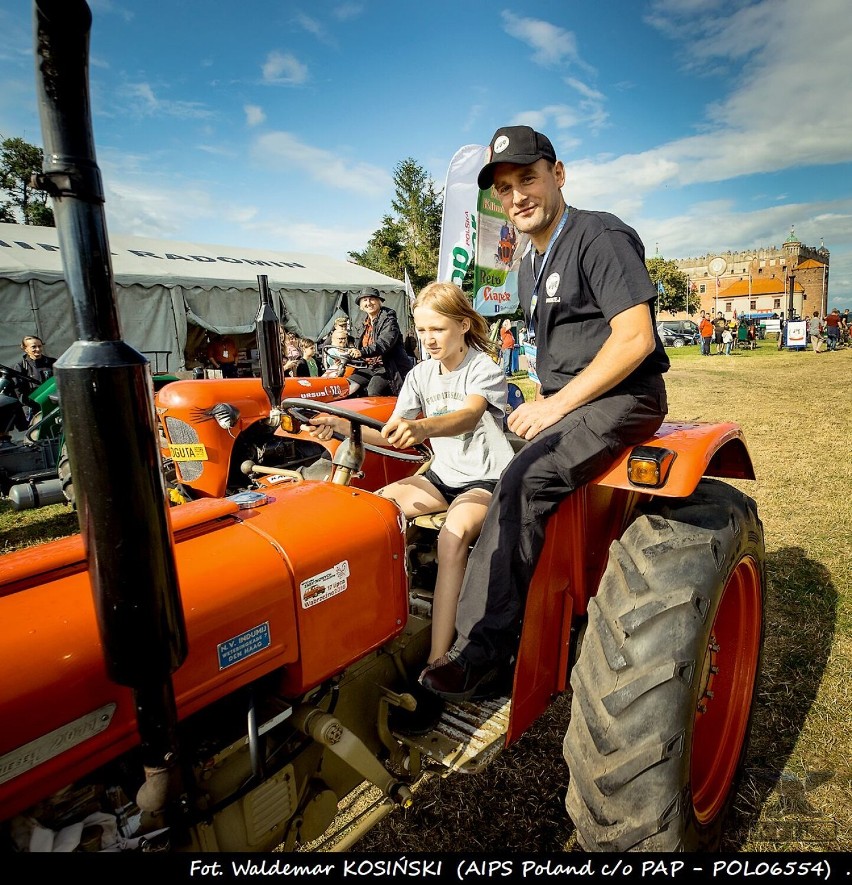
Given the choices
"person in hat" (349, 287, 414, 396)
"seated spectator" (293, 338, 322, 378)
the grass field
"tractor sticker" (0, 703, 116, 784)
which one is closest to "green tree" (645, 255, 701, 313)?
"seated spectator" (293, 338, 322, 378)

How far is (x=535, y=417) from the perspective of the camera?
1816 millimetres

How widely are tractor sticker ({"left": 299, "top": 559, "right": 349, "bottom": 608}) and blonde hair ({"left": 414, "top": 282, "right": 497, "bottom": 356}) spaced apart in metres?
1.12

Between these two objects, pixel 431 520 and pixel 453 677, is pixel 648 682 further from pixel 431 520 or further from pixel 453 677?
pixel 431 520

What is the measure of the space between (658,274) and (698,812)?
2303 inches

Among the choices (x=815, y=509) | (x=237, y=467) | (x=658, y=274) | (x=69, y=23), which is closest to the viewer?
(x=69, y=23)

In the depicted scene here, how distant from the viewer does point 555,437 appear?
177 centimetres

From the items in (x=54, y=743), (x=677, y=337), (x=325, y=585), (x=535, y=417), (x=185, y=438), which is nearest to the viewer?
(x=54, y=743)

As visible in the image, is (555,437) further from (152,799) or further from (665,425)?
(152,799)

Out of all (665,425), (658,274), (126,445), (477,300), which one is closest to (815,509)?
(665,425)

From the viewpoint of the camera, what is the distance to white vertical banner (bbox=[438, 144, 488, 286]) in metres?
6.50

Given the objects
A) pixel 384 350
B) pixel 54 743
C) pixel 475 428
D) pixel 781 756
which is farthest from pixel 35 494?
pixel 781 756

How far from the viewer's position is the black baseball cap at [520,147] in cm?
187

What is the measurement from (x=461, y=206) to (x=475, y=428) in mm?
5012

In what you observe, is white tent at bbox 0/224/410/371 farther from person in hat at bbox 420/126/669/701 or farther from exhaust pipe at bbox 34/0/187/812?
exhaust pipe at bbox 34/0/187/812
